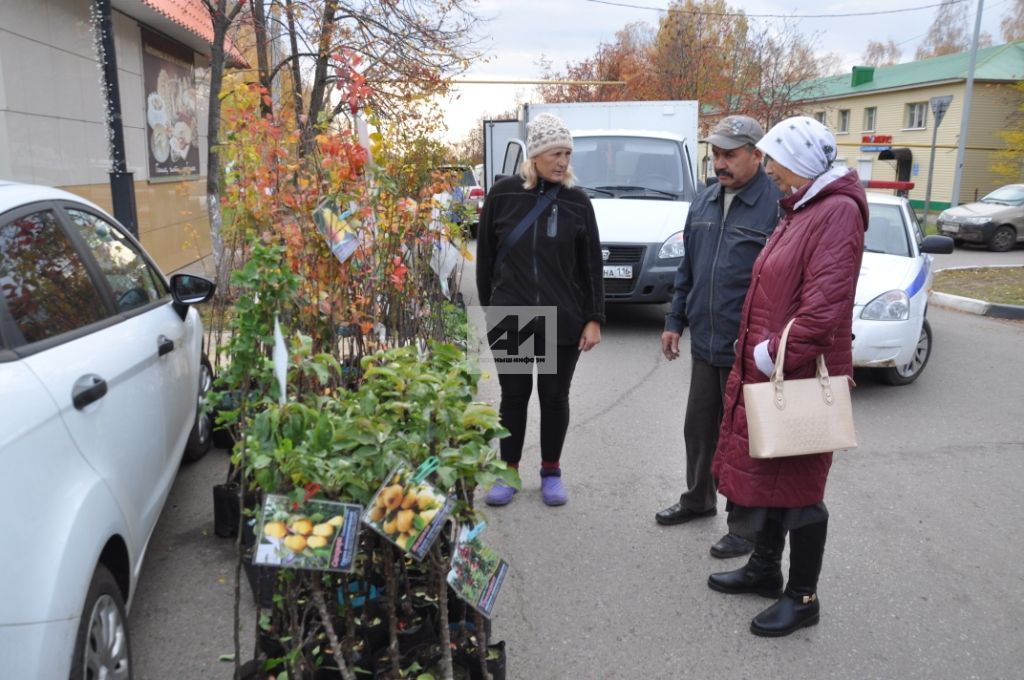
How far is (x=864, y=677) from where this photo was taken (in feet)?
9.51

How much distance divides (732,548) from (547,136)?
211 cm

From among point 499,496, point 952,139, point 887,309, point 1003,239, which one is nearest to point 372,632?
point 499,496

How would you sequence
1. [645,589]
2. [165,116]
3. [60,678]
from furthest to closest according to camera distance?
[165,116]
[645,589]
[60,678]

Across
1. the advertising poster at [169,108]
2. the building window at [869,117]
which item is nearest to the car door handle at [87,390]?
the advertising poster at [169,108]

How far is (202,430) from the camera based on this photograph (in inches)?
196

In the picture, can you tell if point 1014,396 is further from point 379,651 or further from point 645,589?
point 379,651

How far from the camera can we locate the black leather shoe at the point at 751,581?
3408 mm

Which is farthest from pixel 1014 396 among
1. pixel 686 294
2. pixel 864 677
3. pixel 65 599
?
pixel 65 599

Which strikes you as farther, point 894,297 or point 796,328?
point 894,297

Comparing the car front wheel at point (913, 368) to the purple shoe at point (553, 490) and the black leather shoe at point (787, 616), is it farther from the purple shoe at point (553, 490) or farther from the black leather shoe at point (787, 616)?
the black leather shoe at point (787, 616)

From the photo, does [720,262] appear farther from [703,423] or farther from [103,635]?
[103,635]

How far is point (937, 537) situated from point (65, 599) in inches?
151

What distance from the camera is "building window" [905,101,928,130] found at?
32875 millimetres

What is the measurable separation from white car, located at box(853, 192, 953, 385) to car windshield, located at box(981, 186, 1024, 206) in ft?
46.4
